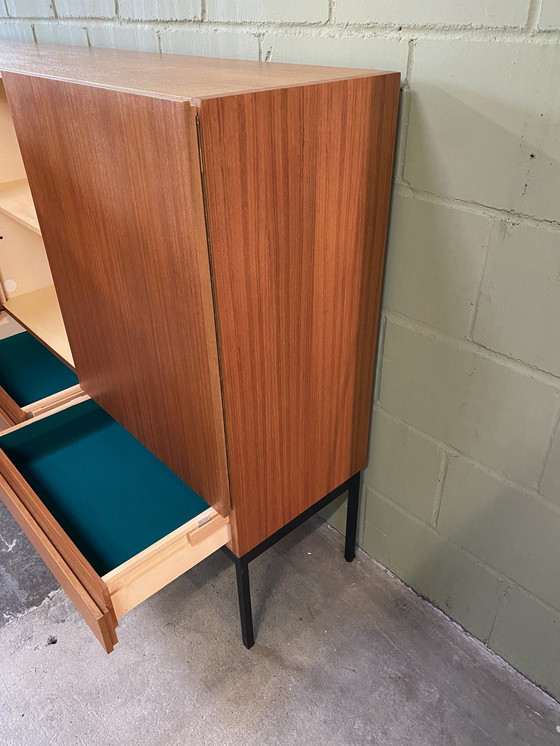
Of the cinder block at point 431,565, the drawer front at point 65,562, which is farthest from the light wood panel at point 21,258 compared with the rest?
the cinder block at point 431,565

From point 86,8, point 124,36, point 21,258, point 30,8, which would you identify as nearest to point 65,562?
point 21,258

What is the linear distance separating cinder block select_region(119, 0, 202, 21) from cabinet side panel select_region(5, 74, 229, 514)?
48 centimetres

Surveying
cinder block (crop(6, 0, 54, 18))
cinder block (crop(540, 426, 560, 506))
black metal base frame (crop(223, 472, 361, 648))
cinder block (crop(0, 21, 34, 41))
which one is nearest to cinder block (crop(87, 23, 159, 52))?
cinder block (crop(6, 0, 54, 18))

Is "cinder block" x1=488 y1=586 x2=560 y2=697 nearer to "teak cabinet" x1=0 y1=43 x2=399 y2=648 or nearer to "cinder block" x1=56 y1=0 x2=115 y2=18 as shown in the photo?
"teak cabinet" x1=0 y1=43 x2=399 y2=648

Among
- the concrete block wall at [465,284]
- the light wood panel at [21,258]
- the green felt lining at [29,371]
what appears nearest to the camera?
the concrete block wall at [465,284]

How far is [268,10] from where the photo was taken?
3.71ft

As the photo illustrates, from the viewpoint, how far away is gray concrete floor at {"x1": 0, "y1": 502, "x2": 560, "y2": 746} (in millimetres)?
1236

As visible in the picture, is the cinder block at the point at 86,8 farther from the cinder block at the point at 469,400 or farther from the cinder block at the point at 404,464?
the cinder block at the point at 404,464

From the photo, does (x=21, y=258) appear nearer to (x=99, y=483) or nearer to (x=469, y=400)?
(x=99, y=483)

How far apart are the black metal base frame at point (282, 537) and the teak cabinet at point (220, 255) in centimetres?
1

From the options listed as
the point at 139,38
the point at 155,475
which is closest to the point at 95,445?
the point at 155,475

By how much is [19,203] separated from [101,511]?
3.32 ft

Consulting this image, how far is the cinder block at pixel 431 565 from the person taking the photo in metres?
1.32

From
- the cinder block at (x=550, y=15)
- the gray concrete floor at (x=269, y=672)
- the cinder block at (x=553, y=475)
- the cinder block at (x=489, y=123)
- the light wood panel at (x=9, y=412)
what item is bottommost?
the gray concrete floor at (x=269, y=672)
